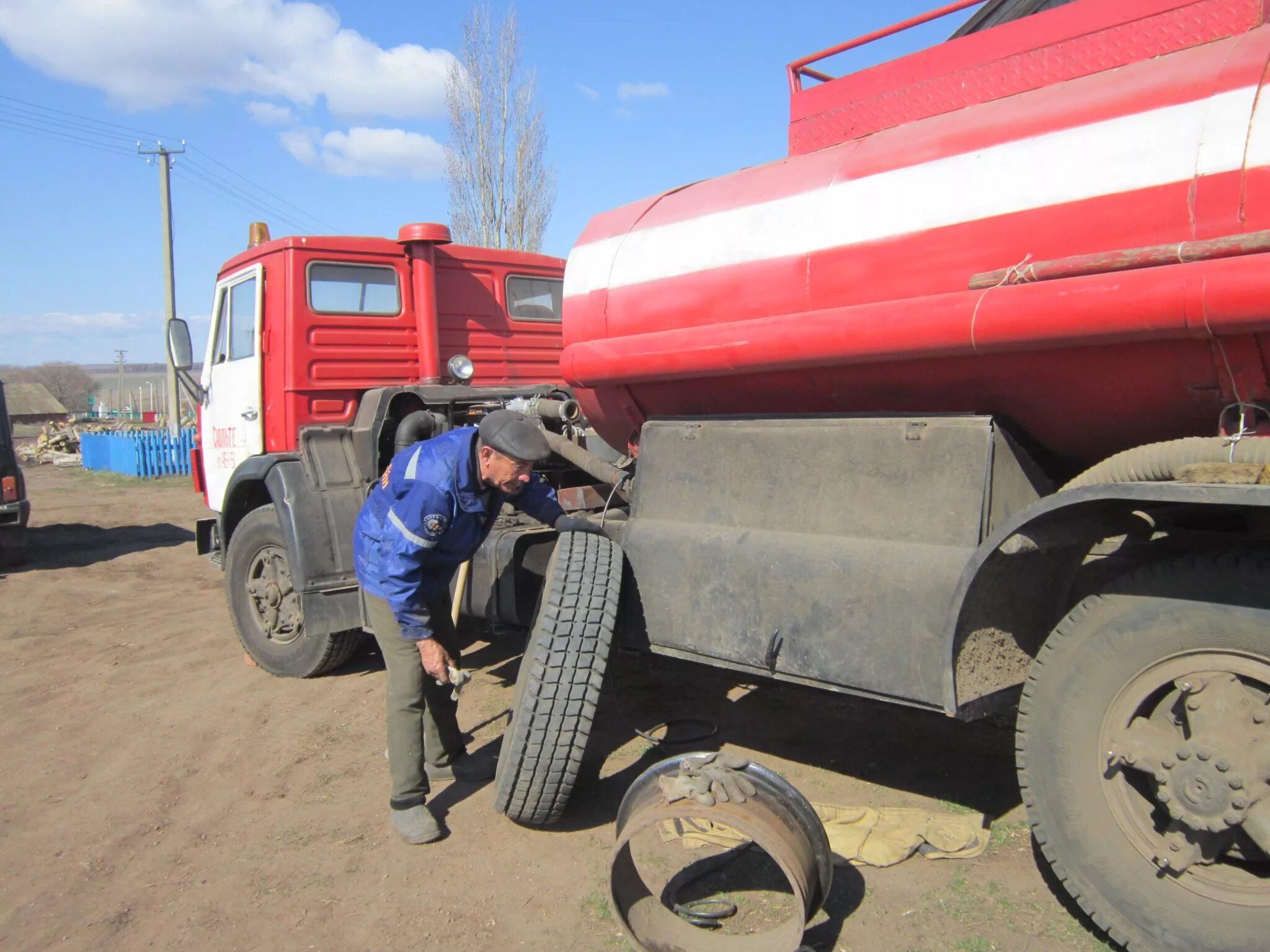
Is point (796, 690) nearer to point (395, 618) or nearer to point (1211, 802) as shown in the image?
point (395, 618)

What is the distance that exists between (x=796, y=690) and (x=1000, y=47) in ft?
10.3

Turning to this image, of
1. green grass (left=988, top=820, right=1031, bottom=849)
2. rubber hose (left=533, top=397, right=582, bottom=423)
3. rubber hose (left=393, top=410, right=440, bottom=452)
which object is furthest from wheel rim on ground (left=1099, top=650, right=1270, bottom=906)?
rubber hose (left=393, top=410, right=440, bottom=452)

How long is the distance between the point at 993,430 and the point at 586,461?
204cm

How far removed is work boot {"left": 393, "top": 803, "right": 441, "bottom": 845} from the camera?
352 centimetres

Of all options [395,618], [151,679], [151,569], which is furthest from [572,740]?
[151,569]

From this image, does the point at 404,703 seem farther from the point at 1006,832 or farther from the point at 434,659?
the point at 1006,832

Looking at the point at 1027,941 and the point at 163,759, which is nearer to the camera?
the point at 1027,941

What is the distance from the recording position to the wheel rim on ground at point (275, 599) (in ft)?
18.6

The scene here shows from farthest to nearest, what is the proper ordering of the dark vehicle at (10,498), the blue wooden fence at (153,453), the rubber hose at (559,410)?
the blue wooden fence at (153,453)
the dark vehicle at (10,498)
the rubber hose at (559,410)

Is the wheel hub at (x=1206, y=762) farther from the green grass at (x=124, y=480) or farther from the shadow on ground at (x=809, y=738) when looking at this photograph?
the green grass at (x=124, y=480)

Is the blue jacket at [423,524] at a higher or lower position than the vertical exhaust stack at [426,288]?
lower

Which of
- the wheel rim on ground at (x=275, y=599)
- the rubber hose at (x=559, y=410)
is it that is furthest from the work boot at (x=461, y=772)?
the wheel rim on ground at (x=275, y=599)

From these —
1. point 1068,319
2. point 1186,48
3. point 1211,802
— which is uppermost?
point 1186,48

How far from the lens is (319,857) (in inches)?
137
